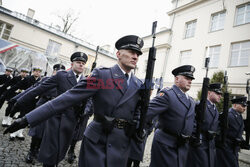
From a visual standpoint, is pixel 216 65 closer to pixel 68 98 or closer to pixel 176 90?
pixel 176 90

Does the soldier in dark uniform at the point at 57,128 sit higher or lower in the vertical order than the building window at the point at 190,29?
lower

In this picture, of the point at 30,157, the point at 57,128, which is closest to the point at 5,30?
the point at 30,157

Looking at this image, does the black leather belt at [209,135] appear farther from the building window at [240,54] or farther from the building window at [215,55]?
the building window at [215,55]

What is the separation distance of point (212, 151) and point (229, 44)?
1198cm

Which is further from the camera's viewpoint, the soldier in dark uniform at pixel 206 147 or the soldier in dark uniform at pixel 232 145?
the soldier in dark uniform at pixel 232 145

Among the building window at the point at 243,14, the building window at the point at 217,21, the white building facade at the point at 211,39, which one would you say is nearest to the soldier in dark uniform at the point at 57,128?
the white building facade at the point at 211,39

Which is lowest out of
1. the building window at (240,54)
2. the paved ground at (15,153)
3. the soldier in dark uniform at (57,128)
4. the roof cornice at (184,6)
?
the paved ground at (15,153)

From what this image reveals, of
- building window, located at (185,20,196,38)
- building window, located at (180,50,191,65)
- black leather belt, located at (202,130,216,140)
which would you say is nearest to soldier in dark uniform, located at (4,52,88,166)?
black leather belt, located at (202,130,216,140)

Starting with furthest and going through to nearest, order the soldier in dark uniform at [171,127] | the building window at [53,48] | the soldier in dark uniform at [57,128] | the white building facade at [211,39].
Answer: the building window at [53,48] → the white building facade at [211,39] → the soldier in dark uniform at [57,128] → the soldier in dark uniform at [171,127]

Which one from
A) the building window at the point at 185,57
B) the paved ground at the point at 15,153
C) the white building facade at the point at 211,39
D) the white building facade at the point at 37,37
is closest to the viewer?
the paved ground at the point at 15,153

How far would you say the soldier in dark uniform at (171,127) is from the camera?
2627 mm

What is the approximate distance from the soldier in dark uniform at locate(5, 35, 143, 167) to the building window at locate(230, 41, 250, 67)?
41.4ft

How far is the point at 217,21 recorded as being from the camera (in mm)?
14008

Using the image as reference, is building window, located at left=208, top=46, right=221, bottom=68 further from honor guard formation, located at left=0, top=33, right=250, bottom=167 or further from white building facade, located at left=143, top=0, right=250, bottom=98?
honor guard formation, located at left=0, top=33, right=250, bottom=167
